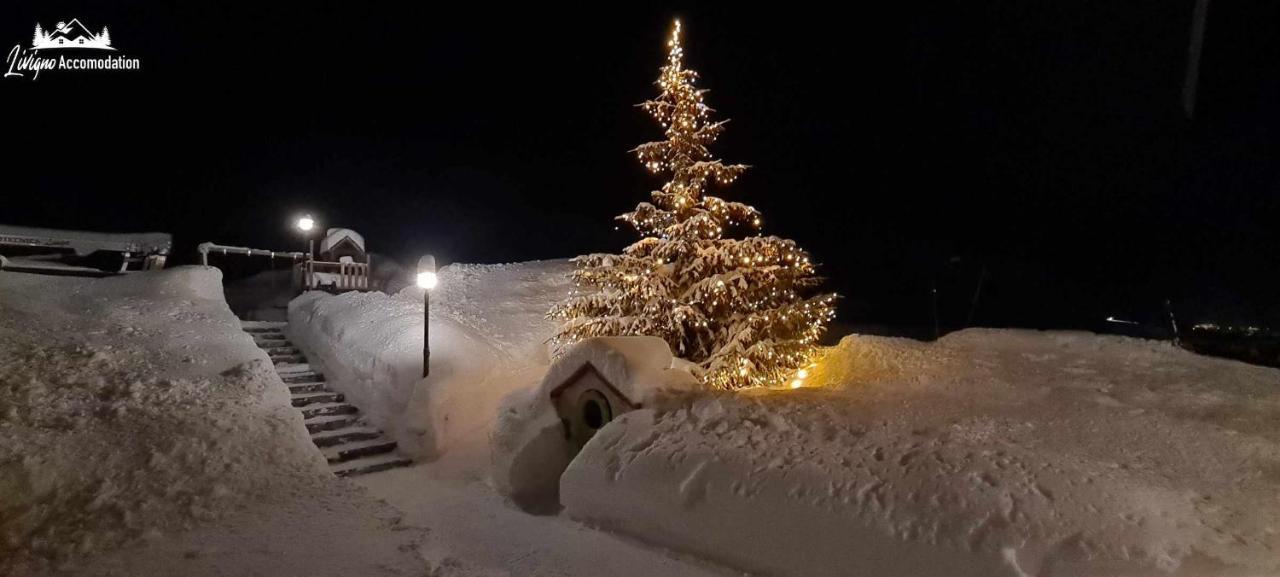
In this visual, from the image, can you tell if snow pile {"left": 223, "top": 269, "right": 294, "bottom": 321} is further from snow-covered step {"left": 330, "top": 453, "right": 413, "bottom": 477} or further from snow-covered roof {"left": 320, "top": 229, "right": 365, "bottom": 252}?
snow-covered step {"left": 330, "top": 453, "right": 413, "bottom": 477}

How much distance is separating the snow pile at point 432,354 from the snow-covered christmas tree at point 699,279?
6.07 ft

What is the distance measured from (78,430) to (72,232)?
552 inches

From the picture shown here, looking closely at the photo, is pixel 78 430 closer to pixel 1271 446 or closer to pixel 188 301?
pixel 188 301

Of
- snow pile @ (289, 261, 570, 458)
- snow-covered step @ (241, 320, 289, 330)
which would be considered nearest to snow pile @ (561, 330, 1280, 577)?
snow pile @ (289, 261, 570, 458)

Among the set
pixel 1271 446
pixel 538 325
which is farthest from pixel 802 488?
pixel 538 325

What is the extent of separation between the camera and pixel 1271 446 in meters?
7.54

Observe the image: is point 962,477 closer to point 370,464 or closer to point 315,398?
point 370,464

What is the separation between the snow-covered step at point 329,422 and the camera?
451 inches

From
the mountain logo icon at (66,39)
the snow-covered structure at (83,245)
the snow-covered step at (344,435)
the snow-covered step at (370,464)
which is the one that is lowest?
the snow-covered step at (370,464)

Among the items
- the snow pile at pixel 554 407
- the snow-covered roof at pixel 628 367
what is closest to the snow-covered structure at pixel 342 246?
the snow pile at pixel 554 407

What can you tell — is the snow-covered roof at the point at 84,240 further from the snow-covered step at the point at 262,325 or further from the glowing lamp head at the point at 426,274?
the glowing lamp head at the point at 426,274

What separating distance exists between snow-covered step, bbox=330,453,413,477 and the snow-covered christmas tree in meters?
3.69

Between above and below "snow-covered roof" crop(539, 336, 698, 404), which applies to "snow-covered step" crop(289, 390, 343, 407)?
below

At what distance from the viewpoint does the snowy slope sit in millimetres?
6328
